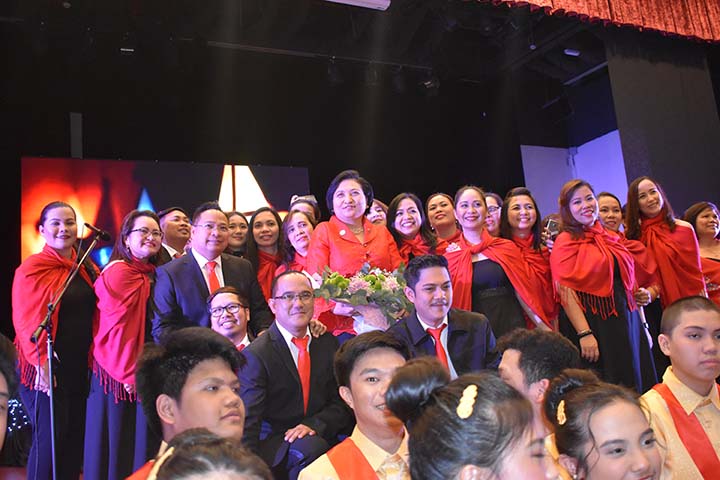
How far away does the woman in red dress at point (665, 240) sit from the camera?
455cm

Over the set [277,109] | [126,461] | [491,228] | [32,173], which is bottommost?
[126,461]

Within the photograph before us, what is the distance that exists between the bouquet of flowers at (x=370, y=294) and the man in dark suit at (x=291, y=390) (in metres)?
0.13

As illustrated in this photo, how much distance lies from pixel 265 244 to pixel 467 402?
302 cm

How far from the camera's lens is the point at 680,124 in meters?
7.18

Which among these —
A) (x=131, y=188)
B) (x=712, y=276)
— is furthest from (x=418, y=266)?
(x=131, y=188)

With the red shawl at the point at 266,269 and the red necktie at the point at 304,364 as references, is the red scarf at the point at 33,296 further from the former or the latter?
the red necktie at the point at 304,364

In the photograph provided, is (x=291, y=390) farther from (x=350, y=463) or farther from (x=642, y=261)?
(x=642, y=261)

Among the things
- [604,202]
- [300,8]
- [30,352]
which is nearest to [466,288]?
[604,202]

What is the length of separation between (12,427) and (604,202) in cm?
372

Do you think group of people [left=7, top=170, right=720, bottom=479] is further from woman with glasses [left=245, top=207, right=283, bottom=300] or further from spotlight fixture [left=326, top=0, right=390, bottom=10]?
spotlight fixture [left=326, top=0, right=390, bottom=10]

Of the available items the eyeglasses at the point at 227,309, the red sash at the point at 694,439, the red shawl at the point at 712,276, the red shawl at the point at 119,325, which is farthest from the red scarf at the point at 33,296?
the red shawl at the point at 712,276

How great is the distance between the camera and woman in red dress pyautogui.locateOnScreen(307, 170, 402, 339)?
3891mm

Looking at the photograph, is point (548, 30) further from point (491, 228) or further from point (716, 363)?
point (716, 363)

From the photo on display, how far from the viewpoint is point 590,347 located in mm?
4020
